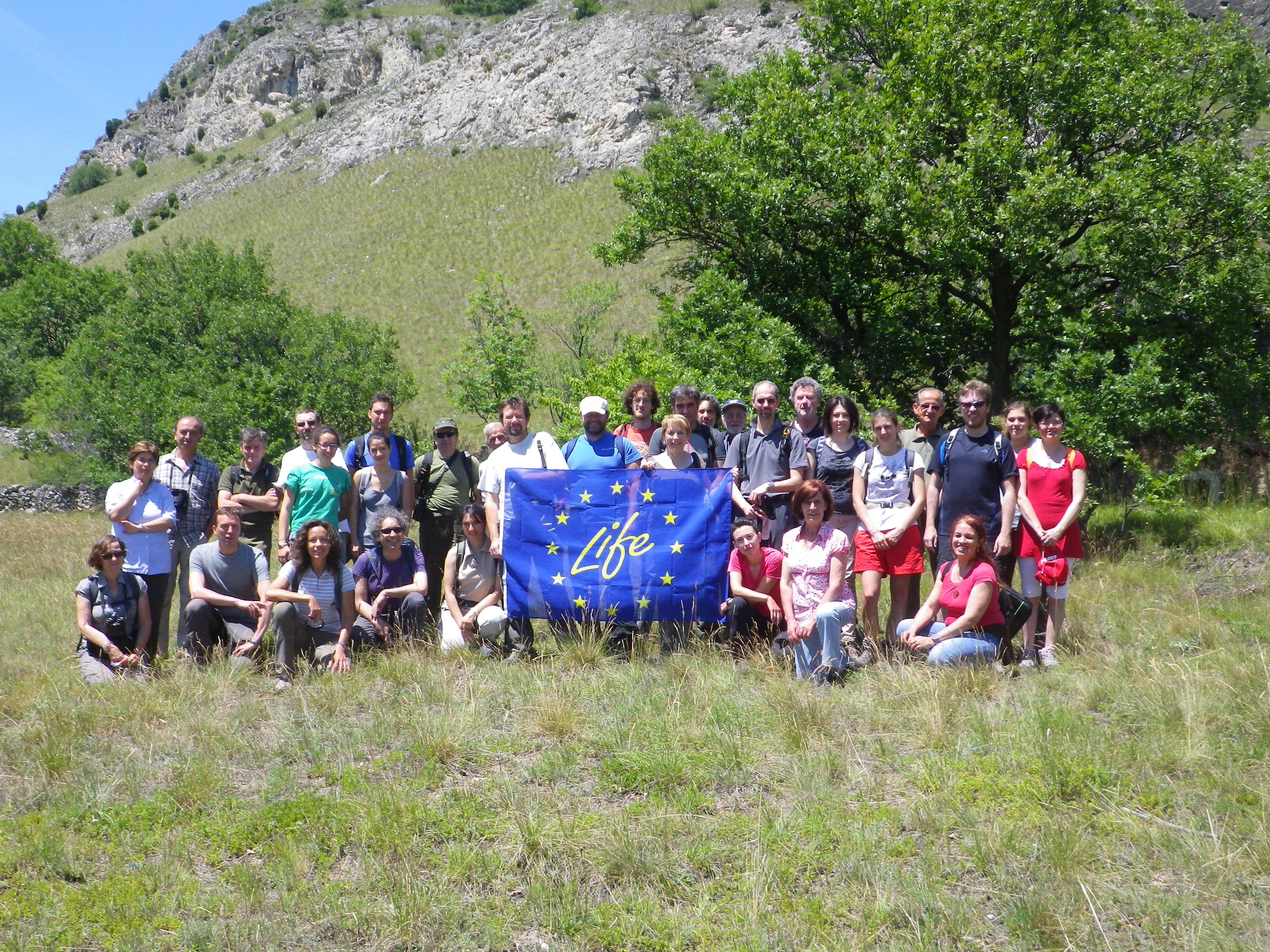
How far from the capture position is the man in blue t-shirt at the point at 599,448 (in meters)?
7.61

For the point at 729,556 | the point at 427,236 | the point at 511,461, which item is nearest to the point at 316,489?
the point at 511,461

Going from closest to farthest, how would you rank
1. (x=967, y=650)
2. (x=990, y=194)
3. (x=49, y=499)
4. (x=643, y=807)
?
(x=643, y=807) < (x=967, y=650) < (x=990, y=194) < (x=49, y=499)

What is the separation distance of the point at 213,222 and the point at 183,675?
77277mm

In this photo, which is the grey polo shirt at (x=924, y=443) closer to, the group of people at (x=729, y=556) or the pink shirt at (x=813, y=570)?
the group of people at (x=729, y=556)

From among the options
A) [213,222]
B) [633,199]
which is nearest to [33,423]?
[633,199]

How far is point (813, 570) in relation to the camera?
22.1 feet

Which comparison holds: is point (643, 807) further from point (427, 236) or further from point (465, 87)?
point (465, 87)

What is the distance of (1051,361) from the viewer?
13617 millimetres

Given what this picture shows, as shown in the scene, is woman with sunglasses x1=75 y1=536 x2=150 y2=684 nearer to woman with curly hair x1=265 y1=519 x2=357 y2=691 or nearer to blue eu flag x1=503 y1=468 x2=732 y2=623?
woman with curly hair x1=265 y1=519 x2=357 y2=691

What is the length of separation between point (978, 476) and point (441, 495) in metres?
4.64

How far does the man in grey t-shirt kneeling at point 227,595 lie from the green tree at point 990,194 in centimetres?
940

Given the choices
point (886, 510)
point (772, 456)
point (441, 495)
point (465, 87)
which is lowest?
point (886, 510)

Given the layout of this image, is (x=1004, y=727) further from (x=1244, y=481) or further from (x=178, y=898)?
(x=1244, y=481)

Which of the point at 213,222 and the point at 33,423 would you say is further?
the point at 213,222
